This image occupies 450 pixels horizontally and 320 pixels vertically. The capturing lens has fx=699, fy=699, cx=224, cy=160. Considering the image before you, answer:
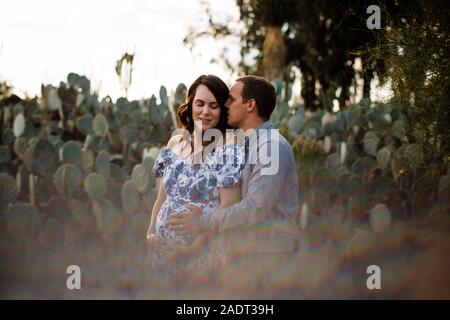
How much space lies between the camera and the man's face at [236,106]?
272cm

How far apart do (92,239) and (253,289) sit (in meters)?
1.39

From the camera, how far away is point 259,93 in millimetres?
2732

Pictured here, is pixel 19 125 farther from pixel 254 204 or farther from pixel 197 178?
pixel 254 204

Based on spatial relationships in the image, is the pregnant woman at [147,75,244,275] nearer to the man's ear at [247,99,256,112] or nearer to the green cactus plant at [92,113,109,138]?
the man's ear at [247,99,256,112]

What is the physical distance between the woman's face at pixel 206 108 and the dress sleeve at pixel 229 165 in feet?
0.49

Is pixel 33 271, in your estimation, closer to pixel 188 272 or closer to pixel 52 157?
pixel 52 157

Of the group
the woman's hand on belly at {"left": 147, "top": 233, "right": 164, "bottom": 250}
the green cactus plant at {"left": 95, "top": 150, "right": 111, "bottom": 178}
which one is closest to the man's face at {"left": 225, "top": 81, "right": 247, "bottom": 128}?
the woman's hand on belly at {"left": 147, "top": 233, "right": 164, "bottom": 250}

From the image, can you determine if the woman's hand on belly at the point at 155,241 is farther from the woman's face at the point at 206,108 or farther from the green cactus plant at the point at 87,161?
the green cactus plant at the point at 87,161

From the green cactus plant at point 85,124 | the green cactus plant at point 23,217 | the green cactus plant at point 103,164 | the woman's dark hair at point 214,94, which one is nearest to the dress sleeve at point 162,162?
the woman's dark hair at point 214,94

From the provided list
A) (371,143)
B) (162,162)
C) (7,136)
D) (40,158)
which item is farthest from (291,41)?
(162,162)

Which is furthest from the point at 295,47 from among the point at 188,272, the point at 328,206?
the point at 188,272

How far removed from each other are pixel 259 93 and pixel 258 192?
42 centimetres

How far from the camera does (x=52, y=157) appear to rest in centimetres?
494

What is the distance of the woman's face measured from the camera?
2738mm
